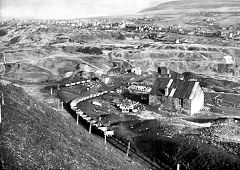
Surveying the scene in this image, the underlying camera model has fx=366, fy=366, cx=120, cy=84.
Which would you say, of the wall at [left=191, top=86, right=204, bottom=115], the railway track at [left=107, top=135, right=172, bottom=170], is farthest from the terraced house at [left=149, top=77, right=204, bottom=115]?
the railway track at [left=107, top=135, right=172, bottom=170]

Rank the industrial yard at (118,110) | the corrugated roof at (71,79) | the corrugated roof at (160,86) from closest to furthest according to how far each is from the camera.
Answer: the industrial yard at (118,110) < the corrugated roof at (160,86) < the corrugated roof at (71,79)

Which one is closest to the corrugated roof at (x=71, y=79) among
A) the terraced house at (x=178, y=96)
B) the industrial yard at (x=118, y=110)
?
the industrial yard at (x=118, y=110)

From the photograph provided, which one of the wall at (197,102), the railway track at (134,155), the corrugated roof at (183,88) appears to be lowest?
the railway track at (134,155)

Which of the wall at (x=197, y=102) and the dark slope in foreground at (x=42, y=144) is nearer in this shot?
the dark slope in foreground at (x=42, y=144)

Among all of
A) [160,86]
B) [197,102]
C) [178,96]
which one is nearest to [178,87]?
[178,96]

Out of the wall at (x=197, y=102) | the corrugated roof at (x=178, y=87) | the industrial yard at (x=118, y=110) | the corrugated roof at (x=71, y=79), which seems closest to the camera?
the industrial yard at (x=118, y=110)

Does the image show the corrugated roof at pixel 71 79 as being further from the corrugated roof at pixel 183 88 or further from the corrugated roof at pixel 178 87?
the corrugated roof at pixel 183 88

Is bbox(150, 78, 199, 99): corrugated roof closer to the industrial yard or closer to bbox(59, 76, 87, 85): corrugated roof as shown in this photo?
the industrial yard

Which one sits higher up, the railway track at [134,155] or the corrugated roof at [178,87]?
the corrugated roof at [178,87]

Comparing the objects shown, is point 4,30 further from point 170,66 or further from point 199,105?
point 199,105
